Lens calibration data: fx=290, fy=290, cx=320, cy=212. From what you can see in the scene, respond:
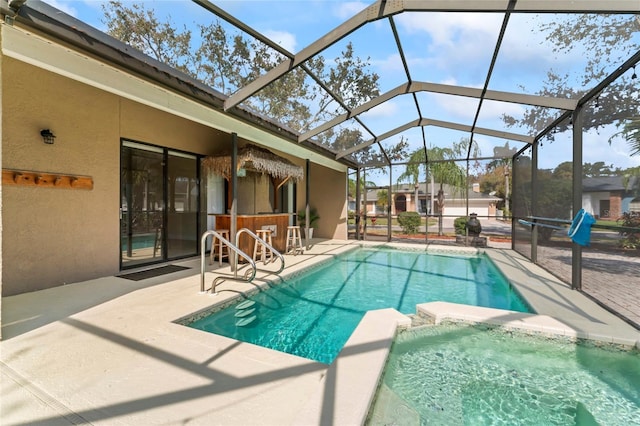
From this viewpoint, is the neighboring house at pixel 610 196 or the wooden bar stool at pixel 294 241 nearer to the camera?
the neighboring house at pixel 610 196

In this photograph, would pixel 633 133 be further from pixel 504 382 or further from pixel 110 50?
pixel 110 50

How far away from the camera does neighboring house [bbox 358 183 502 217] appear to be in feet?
58.7

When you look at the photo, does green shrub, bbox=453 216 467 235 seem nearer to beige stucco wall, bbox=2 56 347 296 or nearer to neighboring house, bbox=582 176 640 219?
neighboring house, bbox=582 176 640 219

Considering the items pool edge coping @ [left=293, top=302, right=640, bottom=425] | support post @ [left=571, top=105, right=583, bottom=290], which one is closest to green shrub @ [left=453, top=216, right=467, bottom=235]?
support post @ [left=571, top=105, right=583, bottom=290]

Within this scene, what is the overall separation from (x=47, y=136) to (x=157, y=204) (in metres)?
2.26

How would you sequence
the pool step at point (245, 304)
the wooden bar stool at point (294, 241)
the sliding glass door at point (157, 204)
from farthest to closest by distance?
1. the wooden bar stool at point (294, 241)
2. the sliding glass door at point (157, 204)
3. the pool step at point (245, 304)

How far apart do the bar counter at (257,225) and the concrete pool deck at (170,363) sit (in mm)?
2594

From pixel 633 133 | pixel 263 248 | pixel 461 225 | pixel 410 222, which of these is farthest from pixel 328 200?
pixel 633 133

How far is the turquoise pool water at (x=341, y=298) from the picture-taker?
3635 mm

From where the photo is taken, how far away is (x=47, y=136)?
4.38 metres

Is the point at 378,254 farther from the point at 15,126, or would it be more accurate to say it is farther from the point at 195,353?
the point at 15,126

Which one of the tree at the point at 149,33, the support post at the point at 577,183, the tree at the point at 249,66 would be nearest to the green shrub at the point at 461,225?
the tree at the point at 249,66

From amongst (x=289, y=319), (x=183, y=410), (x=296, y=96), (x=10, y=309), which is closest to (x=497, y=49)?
(x=296, y=96)

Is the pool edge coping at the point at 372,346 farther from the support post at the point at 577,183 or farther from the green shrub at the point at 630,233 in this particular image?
the support post at the point at 577,183
